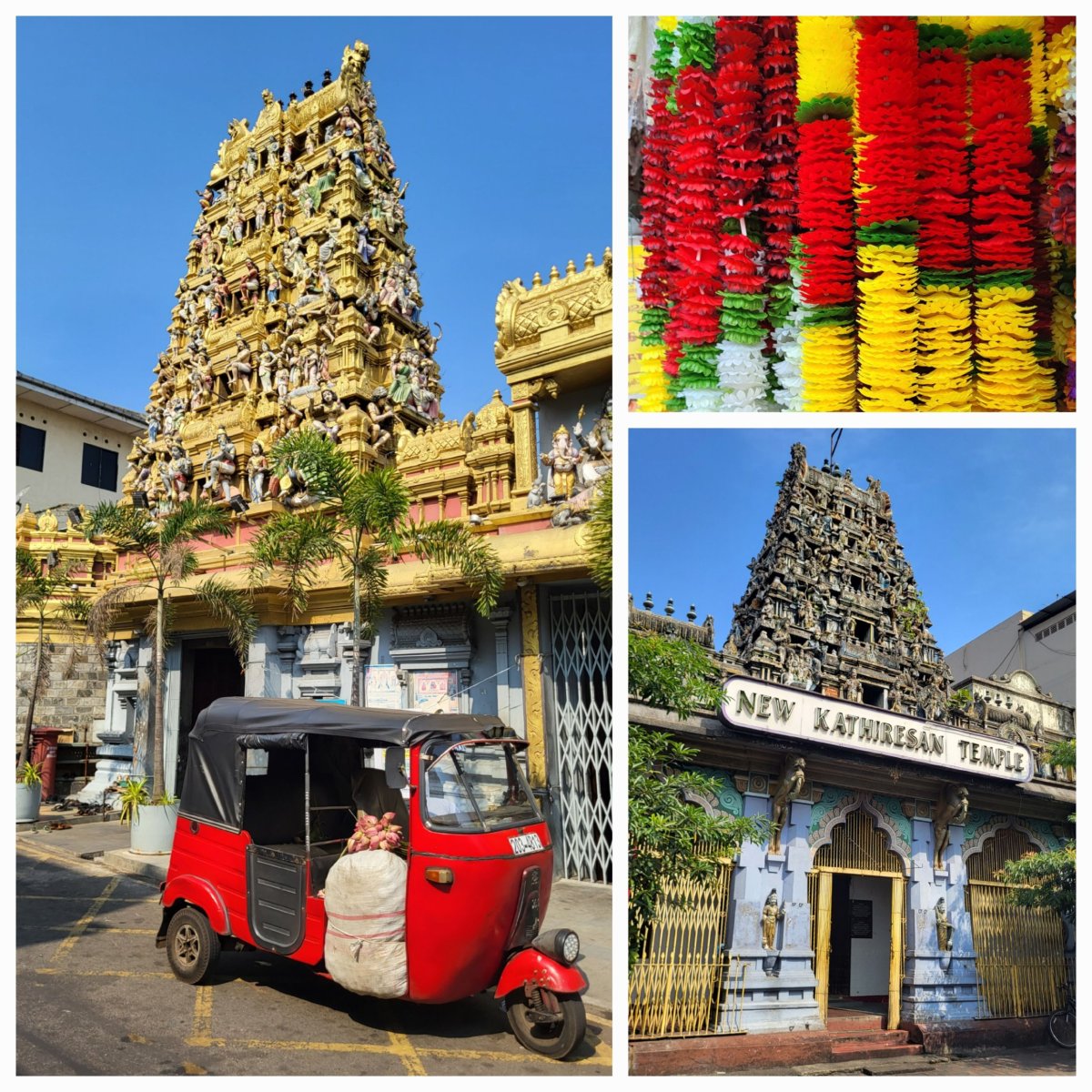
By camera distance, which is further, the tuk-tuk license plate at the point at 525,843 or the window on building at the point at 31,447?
the window on building at the point at 31,447

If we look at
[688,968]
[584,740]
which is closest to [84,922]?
[584,740]

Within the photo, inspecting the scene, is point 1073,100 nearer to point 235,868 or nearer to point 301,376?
point 235,868

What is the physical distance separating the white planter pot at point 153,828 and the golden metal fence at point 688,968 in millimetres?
8549

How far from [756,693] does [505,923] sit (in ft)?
8.56

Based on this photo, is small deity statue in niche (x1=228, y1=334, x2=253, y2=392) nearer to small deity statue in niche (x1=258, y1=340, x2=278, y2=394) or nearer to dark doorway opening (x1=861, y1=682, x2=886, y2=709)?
small deity statue in niche (x1=258, y1=340, x2=278, y2=394)

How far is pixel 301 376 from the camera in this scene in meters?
16.7

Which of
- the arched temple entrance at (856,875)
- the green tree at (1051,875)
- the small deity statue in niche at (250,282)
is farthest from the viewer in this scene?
the small deity statue in niche at (250,282)

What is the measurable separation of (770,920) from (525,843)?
2687 mm

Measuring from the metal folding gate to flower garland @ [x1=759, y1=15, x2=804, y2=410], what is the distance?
219 inches

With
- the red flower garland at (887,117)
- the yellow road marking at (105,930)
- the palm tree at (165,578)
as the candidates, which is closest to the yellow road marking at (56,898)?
the yellow road marking at (105,930)

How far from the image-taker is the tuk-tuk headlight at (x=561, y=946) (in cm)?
629

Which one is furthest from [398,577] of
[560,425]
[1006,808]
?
[1006,808]

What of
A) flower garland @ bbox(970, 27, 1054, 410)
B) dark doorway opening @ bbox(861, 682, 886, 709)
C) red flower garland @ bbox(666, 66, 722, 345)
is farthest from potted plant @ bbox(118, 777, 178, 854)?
flower garland @ bbox(970, 27, 1054, 410)

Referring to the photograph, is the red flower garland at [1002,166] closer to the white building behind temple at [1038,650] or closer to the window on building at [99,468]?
the white building behind temple at [1038,650]
